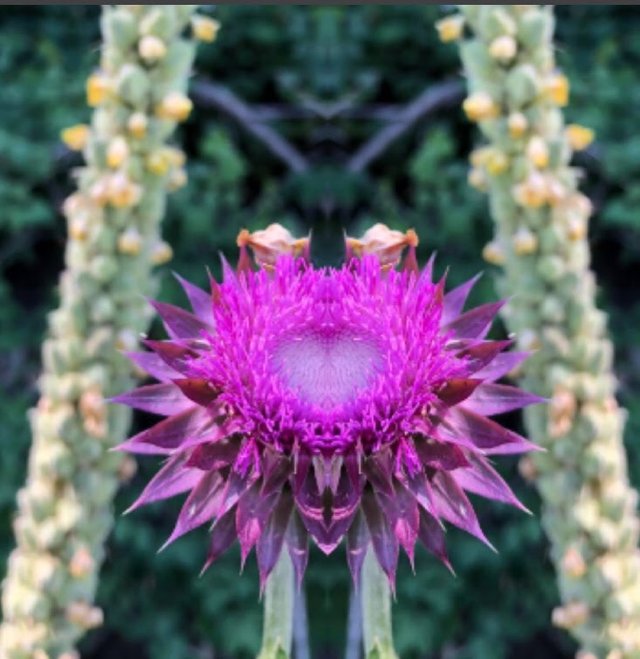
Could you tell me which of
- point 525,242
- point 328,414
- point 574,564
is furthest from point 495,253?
point 328,414

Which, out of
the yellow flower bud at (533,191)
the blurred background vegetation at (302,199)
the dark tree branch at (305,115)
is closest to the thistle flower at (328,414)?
the yellow flower bud at (533,191)

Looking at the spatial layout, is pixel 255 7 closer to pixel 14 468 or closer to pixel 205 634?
pixel 14 468

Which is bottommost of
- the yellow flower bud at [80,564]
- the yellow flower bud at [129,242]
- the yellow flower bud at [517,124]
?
the yellow flower bud at [80,564]

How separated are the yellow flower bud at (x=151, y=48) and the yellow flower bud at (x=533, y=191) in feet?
2.30

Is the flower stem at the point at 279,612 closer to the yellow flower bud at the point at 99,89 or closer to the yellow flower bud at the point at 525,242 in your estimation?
the yellow flower bud at the point at 525,242

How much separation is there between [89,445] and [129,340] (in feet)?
0.69

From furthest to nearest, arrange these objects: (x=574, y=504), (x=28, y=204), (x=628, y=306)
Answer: (x=628, y=306) < (x=28, y=204) < (x=574, y=504)

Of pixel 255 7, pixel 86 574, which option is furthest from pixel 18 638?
pixel 255 7

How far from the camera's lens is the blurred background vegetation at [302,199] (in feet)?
9.27

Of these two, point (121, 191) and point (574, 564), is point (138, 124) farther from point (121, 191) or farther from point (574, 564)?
point (574, 564)

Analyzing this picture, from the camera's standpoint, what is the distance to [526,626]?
9.82ft

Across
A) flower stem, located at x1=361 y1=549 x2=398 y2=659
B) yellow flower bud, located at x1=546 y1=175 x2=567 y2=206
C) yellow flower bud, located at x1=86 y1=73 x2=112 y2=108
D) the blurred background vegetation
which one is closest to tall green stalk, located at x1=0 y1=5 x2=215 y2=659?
yellow flower bud, located at x1=86 y1=73 x2=112 y2=108

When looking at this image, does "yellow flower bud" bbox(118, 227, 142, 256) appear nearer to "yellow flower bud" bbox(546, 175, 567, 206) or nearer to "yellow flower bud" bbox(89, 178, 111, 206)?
"yellow flower bud" bbox(89, 178, 111, 206)

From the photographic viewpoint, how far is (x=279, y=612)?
1605 millimetres
